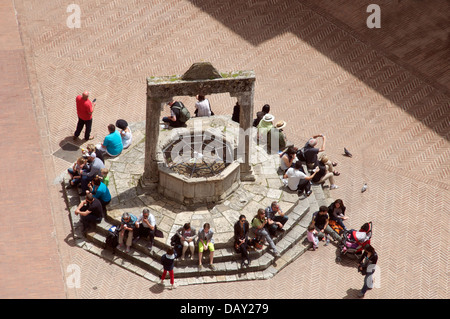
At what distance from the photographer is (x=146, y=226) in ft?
57.3

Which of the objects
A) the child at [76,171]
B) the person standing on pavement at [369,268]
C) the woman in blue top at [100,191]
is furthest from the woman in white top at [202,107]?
the person standing on pavement at [369,268]

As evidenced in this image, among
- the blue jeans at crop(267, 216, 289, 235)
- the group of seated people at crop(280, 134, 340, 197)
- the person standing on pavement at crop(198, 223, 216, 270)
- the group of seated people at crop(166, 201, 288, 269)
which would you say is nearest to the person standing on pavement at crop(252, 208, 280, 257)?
the group of seated people at crop(166, 201, 288, 269)

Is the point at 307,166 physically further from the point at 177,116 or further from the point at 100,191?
the point at 100,191

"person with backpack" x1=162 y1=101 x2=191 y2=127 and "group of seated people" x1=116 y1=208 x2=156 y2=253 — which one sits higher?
"person with backpack" x1=162 y1=101 x2=191 y2=127

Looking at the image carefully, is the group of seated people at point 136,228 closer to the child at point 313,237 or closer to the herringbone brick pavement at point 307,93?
the herringbone brick pavement at point 307,93

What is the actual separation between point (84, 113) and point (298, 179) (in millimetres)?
6546

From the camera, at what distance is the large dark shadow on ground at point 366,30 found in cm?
2405

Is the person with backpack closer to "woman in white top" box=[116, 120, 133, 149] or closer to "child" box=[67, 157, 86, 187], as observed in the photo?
"woman in white top" box=[116, 120, 133, 149]

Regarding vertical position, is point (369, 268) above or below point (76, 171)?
below

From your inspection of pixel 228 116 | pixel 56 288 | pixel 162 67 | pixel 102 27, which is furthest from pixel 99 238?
pixel 102 27

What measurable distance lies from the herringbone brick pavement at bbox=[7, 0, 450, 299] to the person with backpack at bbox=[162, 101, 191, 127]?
1.66 meters

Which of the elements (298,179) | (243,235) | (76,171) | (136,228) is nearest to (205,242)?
(243,235)

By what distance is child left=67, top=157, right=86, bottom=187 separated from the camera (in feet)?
62.2

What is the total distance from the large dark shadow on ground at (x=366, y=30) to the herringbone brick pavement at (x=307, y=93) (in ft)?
0.17
